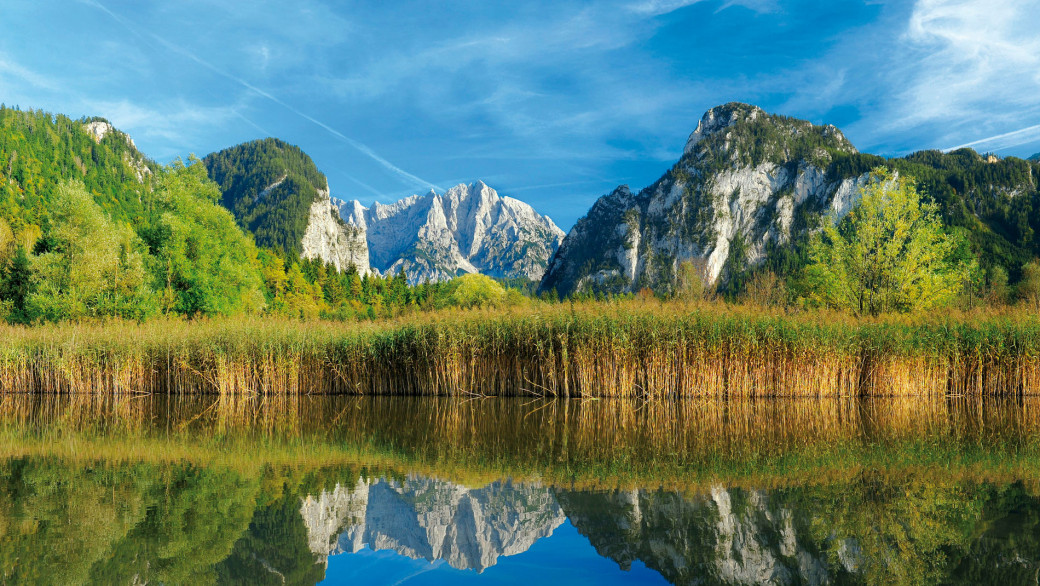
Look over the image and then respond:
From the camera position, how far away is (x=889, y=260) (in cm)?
2694

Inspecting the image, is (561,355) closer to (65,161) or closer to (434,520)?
(434,520)

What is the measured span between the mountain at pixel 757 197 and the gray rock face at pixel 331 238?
71749 millimetres

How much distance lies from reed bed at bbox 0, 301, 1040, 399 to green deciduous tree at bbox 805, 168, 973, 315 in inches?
329

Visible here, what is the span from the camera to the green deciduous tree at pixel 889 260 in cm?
2659

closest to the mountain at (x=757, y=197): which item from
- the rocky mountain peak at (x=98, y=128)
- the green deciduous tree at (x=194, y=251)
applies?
the green deciduous tree at (x=194, y=251)

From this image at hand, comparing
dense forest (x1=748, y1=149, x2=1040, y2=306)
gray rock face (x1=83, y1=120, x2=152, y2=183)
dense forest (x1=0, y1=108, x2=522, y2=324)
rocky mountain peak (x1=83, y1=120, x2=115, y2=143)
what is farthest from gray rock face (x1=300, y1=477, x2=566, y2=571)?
rocky mountain peak (x1=83, y1=120, x2=115, y2=143)

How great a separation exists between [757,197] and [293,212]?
453ft

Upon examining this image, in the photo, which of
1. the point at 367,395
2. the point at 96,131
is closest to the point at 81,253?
the point at 367,395

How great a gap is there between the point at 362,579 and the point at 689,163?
668 ft

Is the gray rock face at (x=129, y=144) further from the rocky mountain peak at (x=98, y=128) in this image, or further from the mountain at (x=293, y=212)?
the mountain at (x=293, y=212)

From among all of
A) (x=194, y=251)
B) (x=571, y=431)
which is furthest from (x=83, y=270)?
(x=571, y=431)

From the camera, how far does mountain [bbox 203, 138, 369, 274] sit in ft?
515

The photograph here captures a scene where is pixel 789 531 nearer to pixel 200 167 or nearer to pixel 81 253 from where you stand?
pixel 81 253

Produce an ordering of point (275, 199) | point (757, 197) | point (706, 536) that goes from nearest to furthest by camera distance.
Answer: point (706, 536) < point (275, 199) < point (757, 197)
